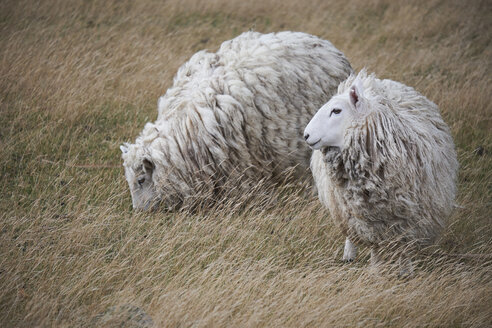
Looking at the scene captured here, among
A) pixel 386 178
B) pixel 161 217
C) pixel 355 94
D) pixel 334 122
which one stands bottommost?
pixel 161 217

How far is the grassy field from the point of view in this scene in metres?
3.60

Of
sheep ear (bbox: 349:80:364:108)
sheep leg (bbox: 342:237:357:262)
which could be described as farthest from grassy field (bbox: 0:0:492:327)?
sheep ear (bbox: 349:80:364:108)

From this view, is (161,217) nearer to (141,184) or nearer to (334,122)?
(141,184)

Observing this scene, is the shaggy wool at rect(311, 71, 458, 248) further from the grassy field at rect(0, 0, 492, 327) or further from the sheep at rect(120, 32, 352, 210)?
the sheep at rect(120, 32, 352, 210)

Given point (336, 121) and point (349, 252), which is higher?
point (336, 121)

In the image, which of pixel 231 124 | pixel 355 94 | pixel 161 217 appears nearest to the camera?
pixel 355 94

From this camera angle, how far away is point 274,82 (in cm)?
531

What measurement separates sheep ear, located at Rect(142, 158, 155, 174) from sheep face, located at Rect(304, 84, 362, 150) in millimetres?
1774

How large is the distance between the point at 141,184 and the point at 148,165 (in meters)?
0.22

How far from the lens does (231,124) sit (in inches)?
202

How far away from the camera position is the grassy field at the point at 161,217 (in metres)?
3.60

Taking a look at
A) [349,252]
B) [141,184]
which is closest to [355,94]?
[349,252]

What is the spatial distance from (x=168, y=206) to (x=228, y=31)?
582cm

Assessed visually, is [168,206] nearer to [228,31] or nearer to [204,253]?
[204,253]
